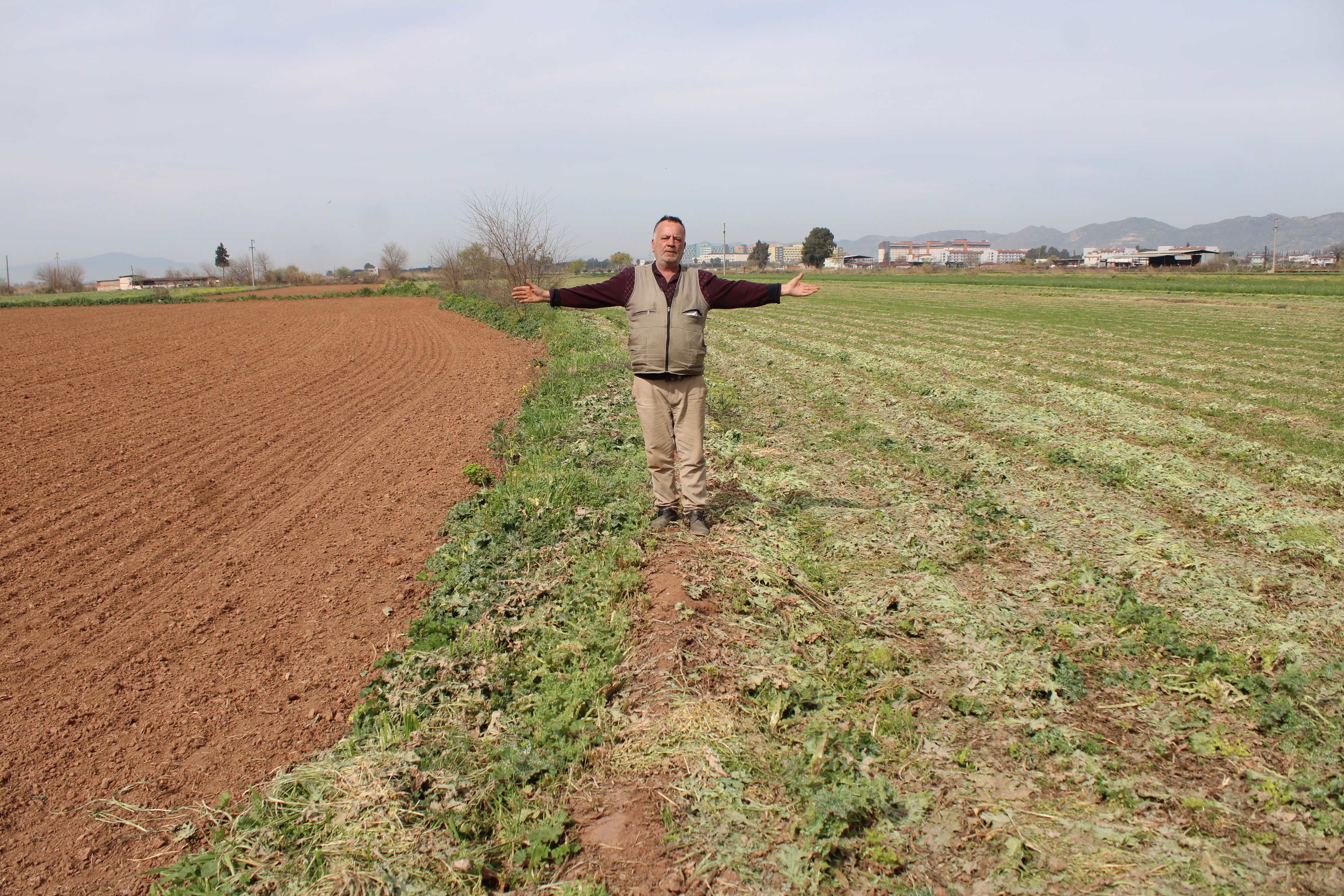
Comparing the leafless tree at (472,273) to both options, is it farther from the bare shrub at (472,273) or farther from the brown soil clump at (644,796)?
the brown soil clump at (644,796)

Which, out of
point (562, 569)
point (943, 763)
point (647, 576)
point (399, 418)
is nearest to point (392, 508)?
point (562, 569)

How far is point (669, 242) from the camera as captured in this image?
A: 5070mm

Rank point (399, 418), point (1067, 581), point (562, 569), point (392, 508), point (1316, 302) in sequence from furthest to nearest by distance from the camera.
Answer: point (1316, 302) < point (399, 418) < point (392, 508) < point (562, 569) < point (1067, 581)

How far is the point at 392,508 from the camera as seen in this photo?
7.52 meters

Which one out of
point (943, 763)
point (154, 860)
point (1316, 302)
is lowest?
point (154, 860)

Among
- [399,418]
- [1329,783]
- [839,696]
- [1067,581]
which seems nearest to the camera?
[1329,783]

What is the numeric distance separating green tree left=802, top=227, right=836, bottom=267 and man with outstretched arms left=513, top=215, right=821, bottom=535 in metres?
109

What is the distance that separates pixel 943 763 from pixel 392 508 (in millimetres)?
5789

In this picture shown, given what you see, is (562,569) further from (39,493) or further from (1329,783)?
(39,493)

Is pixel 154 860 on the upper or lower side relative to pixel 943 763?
lower

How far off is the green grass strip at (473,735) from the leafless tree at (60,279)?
8429cm

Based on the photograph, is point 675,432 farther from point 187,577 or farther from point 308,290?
point 308,290

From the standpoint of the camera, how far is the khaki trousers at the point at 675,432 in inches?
214

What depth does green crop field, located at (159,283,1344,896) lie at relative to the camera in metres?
2.86
